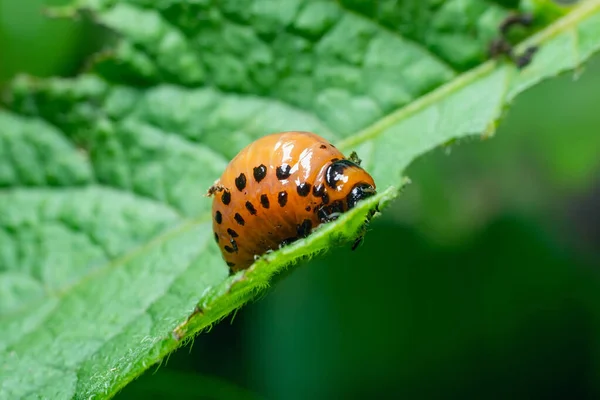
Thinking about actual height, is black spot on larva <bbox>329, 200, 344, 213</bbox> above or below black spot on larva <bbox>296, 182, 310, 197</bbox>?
below

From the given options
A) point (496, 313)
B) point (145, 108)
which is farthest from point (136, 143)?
point (496, 313)

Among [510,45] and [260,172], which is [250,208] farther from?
[510,45]

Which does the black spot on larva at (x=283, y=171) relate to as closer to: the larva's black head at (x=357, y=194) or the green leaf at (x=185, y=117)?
the larva's black head at (x=357, y=194)

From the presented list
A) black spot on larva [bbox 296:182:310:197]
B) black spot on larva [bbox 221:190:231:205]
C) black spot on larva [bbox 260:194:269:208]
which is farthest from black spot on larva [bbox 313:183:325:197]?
black spot on larva [bbox 221:190:231:205]

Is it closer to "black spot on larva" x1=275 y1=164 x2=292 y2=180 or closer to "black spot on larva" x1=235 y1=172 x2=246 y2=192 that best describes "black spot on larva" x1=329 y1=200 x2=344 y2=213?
"black spot on larva" x1=275 y1=164 x2=292 y2=180

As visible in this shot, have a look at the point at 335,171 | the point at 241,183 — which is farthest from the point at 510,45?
the point at 241,183

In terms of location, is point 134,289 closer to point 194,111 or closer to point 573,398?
point 194,111

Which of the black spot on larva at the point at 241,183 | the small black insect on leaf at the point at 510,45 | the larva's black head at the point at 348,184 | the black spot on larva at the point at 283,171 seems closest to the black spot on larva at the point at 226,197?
the black spot on larva at the point at 241,183

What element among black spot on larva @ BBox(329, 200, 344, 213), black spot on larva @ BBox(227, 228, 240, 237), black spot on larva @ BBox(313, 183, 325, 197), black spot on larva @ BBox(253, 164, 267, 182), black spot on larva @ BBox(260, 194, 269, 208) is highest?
black spot on larva @ BBox(253, 164, 267, 182)
